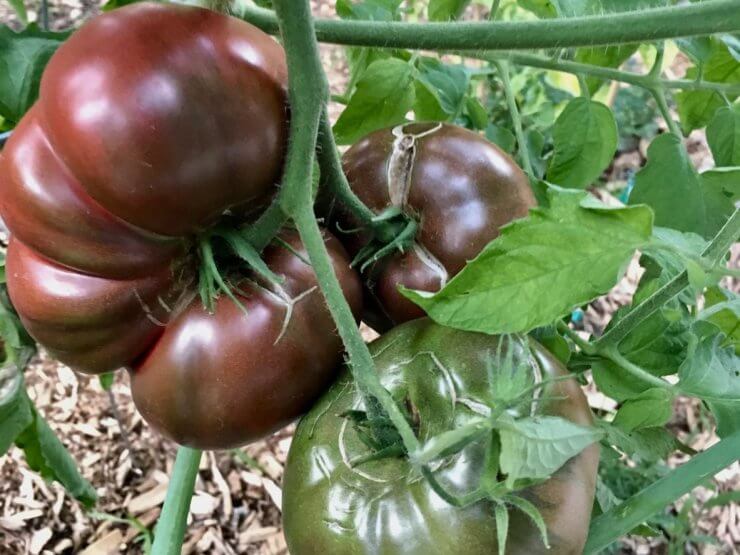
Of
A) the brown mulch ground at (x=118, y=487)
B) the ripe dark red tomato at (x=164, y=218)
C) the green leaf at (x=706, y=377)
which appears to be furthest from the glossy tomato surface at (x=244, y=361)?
the brown mulch ground at (x=118, y=487)

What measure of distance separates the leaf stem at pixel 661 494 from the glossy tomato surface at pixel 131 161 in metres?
0.38

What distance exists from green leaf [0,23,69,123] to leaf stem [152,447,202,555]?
1.21ft

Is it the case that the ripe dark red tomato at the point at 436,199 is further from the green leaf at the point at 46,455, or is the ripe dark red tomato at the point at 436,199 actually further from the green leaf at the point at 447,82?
the green leaf at the point at 46,455

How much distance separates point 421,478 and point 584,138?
1.63ft

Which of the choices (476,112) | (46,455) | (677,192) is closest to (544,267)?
(677,192)

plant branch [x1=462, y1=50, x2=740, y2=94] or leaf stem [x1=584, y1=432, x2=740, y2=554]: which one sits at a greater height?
plant branch [x1=462, y1=50, x2=740, y2=94]

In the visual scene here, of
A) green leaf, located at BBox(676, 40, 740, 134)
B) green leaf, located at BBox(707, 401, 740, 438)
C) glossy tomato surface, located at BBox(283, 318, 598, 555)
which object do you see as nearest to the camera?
glossy tomato surface, located at BBox(283, 318, 598, 555)

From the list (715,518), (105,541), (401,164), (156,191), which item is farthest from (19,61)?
(715,518)

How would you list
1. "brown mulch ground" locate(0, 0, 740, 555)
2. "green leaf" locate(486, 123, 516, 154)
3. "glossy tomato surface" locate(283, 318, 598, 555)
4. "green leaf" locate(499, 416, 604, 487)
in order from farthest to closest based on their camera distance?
"brown mulch ground" locate(0, 0, 740, 555)
"green leaf" locate(486, 123, 516, 154)
"glossy tomato surface" locate(283, 318, 598, 555)
"green leaf" locate(499, 416, 604, 487)

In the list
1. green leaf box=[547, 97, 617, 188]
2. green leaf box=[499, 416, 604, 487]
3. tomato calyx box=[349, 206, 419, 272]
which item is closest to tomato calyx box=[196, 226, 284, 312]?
tomato calyx box=[349, 206, 419, 272]

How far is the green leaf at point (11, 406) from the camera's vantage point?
2.73 feet

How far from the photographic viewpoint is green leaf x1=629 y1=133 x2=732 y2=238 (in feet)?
2.85

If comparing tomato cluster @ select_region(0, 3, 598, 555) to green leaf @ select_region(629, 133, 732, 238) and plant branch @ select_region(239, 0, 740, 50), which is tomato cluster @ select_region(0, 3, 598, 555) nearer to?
plant branch @ select_region(239, 0, 740, 50)

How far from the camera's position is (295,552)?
625 millimetres
